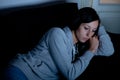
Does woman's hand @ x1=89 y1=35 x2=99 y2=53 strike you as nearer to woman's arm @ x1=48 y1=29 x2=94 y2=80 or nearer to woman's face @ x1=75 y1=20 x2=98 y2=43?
woman's face @ x1=75 y1=20 x2=98 y2=43

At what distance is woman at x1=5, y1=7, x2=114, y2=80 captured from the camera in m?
1.33

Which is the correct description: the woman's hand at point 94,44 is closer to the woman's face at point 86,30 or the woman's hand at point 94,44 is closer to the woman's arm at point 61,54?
the woman's face at point 86,30

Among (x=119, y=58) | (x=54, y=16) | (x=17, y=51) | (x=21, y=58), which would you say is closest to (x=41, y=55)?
(x=21, y=58)

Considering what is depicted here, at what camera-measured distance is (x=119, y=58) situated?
177cm

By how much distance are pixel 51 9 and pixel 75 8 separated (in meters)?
0.30

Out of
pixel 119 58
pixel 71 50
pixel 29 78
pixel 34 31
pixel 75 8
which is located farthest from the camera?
pixel 75 8

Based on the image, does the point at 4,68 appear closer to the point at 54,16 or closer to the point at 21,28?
the point at 21,28

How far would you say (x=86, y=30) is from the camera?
1469 millimetres

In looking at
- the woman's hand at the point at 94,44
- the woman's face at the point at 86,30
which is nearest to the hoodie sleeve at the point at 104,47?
the woman's hand at the point at 94,44

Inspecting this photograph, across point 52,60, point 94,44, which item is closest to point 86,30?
point 94,44

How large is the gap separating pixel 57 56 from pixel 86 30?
29 centimetres

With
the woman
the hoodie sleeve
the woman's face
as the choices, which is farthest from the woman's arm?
the hoodie sleeve

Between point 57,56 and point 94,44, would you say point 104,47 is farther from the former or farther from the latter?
point 57,56

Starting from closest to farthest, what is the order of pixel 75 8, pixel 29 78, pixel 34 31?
1. pixel 29 78
2. pixel 34 31
3. pixel 75 8
